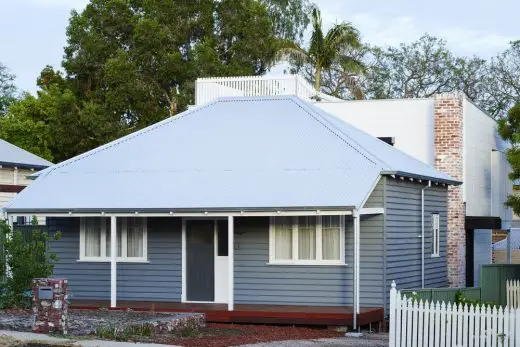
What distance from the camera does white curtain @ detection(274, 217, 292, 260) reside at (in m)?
24.8

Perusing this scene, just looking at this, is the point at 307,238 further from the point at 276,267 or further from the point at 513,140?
the point at 513,140

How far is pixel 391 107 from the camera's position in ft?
112

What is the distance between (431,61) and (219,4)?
19.9m

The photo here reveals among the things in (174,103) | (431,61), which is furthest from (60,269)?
(431,61)

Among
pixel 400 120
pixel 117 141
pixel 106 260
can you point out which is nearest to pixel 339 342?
pixel 106 260

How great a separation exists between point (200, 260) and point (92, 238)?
300cm

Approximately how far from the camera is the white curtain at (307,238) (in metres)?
24.7

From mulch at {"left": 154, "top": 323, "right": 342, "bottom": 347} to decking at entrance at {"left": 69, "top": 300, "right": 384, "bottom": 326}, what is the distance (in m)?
0.20

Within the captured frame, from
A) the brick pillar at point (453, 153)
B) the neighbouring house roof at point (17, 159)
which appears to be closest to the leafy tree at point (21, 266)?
the neighbouring house roof at point (17, 159)

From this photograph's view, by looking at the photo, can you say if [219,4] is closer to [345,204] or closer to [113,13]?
[113,13]

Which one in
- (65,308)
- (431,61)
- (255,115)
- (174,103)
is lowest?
(65,308)

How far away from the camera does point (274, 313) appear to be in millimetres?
22938

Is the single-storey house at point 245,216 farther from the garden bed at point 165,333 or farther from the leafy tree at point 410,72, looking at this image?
the leafy tree at point 410,72

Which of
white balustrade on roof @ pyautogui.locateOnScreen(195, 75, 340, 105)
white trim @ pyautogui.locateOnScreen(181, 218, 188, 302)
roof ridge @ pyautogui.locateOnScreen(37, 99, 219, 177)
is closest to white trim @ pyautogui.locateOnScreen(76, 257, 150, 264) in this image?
white trim @ pyautogui.locateOnScreen(181, 218, 188, 302)
